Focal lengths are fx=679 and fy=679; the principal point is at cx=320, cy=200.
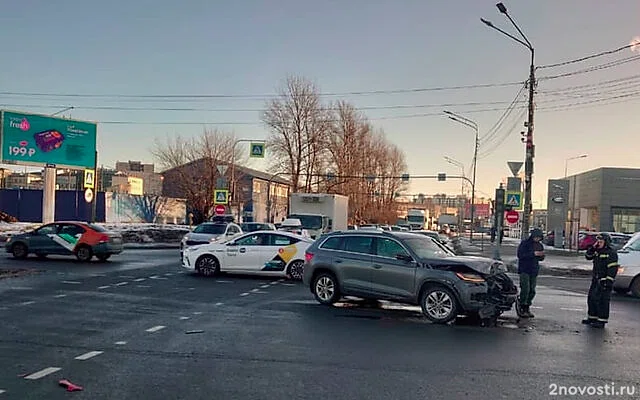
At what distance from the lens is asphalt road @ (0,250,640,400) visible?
278 inches

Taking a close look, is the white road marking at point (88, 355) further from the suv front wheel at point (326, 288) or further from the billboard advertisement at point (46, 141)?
the billboard advertisement at point (46, 141)

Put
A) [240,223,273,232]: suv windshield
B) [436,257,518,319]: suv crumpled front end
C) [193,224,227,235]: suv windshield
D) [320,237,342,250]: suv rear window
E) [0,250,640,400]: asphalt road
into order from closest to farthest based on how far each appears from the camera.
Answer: [0,250,640,400]: asphalt road, [436,257,518,319]: suv crumpled front end, [320,237,342,250]: suv rear window, [193,224,227,235]: suv windshield, [240,223,273,232]: suv windshield

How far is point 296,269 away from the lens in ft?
64.4

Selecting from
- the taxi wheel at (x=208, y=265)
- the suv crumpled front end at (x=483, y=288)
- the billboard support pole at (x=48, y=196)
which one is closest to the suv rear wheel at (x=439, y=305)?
the suv crumpled front end at (x=483, y=288)

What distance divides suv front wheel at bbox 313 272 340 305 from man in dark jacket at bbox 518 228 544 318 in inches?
144

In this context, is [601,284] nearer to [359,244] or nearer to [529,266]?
[529,266]

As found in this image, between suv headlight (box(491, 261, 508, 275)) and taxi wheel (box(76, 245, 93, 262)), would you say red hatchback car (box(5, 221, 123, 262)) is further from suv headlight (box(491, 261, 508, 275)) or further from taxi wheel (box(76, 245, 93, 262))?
suv headlight (box(491, 261, 508, 275))

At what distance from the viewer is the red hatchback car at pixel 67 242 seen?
25109mm

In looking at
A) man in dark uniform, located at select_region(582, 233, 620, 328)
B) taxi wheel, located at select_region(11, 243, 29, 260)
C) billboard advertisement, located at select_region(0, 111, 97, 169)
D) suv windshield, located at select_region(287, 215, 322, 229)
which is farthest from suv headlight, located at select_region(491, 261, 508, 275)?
billboard advertisement, located at select_region(0, 111, 97, 169)

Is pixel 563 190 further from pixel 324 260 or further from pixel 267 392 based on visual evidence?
pixel 267 392

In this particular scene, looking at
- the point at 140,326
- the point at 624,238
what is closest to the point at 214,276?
the point at 140,326

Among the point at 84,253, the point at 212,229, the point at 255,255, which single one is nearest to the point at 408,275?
the point at 255,255

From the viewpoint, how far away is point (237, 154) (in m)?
67.1

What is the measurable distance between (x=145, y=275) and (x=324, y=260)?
8.06 m
